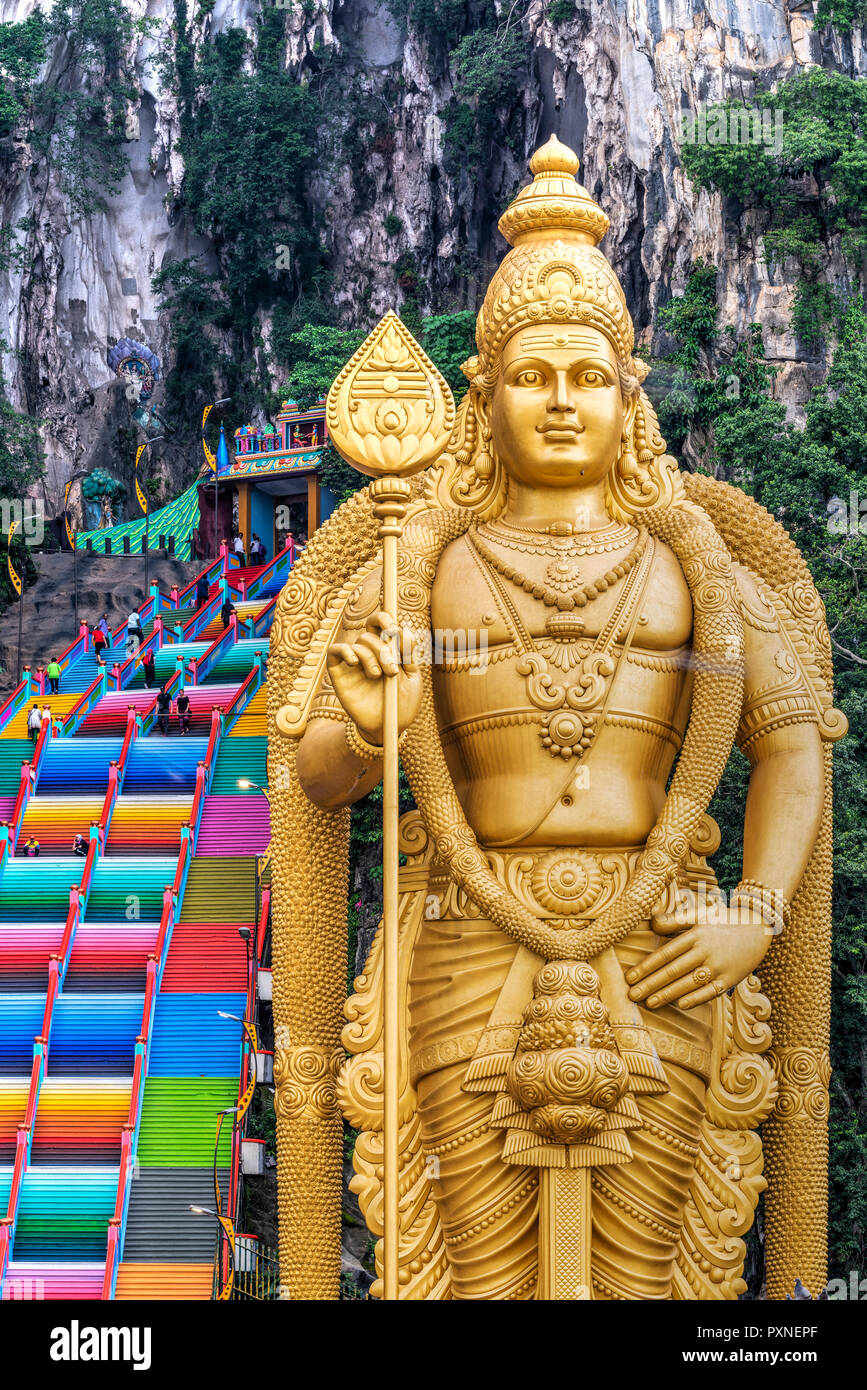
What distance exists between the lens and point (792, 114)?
19188 mm

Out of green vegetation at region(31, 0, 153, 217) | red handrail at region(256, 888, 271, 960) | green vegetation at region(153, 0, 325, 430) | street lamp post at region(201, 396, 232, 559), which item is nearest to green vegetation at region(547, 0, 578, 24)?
green vegetation at region(153, 0, 325, 430)

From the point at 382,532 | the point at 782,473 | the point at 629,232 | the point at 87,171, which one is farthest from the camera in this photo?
the point at 87,171

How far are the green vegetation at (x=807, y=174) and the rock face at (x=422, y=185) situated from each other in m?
0.32

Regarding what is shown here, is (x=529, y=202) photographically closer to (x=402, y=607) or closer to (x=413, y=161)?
(x=402, y=607)

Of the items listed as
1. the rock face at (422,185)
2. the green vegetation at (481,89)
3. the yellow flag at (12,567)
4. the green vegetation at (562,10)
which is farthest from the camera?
the green vegetation at (481,89)

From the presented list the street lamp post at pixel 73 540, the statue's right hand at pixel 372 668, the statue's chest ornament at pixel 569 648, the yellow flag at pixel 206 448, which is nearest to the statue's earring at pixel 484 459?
the statue's chest ornament at pixel 569 648

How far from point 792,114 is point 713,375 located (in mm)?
3762

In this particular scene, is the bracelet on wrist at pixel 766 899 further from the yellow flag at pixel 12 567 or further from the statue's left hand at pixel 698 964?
the yellow flag at pixel 12 567

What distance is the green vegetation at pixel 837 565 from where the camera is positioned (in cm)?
1098

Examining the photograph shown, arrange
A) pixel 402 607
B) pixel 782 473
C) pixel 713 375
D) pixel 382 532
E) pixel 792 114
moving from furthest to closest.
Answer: pixel 792 114, pixel 713 375, pixel 782 473, pixel 402 607, pixel 382 532

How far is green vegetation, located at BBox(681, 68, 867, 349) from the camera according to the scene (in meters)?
18.7
